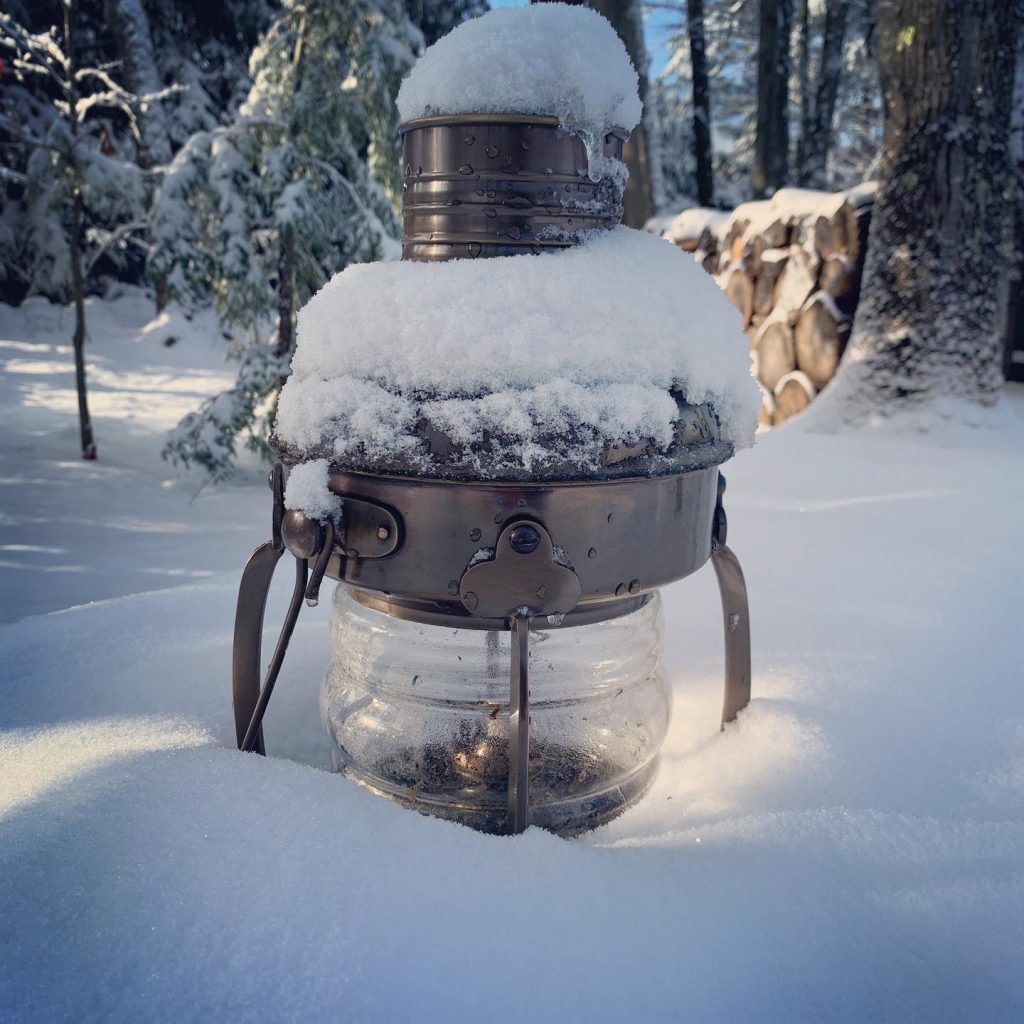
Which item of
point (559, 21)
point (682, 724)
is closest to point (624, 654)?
point (682, 724)

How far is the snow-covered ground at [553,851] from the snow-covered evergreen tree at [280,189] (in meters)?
3.37

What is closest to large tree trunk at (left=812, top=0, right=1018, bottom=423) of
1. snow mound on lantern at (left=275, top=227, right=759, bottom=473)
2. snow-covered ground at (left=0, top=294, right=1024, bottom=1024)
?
snow-covered ground at (left=0, top=294, right=1024, bottom=1024)

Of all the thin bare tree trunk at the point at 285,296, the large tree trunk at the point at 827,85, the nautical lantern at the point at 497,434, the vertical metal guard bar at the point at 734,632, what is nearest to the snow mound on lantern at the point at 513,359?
the nautical lantern at the point at 497,434

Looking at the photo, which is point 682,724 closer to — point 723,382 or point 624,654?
point 624,654

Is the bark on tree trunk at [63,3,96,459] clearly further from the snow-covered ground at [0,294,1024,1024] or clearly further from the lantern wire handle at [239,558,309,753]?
the lantern wire handle at [239,558,309,753]

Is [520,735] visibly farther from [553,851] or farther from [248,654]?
[248,654]

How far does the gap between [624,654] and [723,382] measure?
530mm

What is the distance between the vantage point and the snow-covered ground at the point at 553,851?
87cm

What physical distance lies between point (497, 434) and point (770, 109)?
28.2ft

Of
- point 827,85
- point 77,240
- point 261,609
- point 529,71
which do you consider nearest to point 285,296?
point 77,240

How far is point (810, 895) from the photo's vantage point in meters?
1.01

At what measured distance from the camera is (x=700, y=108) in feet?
27.7

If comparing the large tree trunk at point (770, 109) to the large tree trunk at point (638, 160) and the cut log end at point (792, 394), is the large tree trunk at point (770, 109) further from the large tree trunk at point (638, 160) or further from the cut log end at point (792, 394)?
the cut log end at point (792, 394)

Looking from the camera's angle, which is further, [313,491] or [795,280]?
[795,280]
